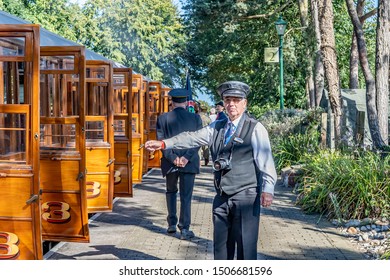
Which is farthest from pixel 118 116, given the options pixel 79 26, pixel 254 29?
pixel 79 26

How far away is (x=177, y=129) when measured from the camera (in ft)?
30.8

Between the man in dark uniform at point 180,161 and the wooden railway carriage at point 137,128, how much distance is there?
178 inches

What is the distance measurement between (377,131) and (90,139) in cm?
553

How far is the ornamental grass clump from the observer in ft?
32.3

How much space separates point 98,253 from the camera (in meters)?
8.27

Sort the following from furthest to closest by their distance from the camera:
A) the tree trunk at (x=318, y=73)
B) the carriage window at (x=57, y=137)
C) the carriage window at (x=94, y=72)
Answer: the tree trunk at (x=318, y=73), the carriage window at (x=94, y=72), the carriage window at (x=57, y=137)

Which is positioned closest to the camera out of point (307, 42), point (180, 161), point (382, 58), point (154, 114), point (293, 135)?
point (180, 161)

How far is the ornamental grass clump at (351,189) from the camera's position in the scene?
9.86 m

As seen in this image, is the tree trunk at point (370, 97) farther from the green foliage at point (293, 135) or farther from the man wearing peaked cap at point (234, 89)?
the man wearing peaked cap at point (234, 89)

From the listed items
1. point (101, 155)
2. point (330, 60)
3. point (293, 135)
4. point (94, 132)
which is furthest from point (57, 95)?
point (293, 135)

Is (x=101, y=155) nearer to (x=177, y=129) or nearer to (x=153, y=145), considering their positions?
(x=177, y=129)

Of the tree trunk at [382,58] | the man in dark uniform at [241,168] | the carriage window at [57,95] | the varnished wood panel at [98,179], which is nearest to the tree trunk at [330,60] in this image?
the tree trunk at [382,58]

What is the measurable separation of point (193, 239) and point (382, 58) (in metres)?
6.18

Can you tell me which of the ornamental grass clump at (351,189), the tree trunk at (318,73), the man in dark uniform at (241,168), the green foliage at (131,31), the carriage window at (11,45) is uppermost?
the green foliage at (131,31)
